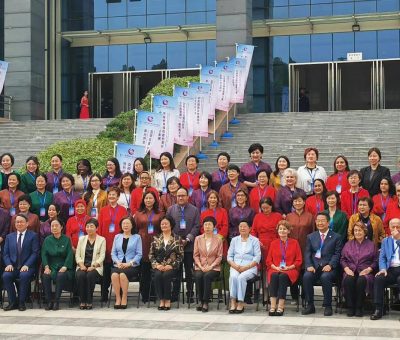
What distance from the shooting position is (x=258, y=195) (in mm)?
11742

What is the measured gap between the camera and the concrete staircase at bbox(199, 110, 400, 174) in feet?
62.1

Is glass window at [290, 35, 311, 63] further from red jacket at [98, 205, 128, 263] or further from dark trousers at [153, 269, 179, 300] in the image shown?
dark trousers at [153, 269, 179, 300]

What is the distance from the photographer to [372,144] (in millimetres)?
19359

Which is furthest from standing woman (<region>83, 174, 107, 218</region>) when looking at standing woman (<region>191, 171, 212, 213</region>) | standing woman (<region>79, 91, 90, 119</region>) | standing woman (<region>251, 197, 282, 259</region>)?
standing woman (<region>79, 91, 90, 119</region>)

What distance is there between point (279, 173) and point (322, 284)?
225 centimetres

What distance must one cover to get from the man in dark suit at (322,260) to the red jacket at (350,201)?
1.82 feet

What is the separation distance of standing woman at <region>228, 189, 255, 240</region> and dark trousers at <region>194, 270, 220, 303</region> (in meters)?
0.81

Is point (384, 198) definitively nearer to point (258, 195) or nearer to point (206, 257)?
point (258, 195)

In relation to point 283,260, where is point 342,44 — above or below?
above

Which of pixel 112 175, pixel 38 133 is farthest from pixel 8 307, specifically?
pixel 38 133

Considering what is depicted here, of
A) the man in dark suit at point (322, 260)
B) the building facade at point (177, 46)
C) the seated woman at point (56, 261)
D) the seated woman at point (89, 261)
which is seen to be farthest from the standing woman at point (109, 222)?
the building facade at point (177, 46)

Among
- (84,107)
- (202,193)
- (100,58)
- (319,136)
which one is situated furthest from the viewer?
(100,58)

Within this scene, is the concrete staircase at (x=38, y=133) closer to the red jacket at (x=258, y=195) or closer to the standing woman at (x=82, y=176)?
the standing woman at (x=82, y=176)

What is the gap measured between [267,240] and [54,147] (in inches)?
339
